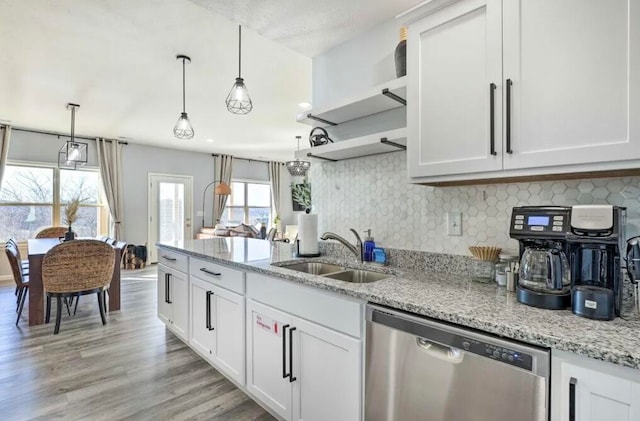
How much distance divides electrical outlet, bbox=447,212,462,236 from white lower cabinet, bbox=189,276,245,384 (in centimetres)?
128

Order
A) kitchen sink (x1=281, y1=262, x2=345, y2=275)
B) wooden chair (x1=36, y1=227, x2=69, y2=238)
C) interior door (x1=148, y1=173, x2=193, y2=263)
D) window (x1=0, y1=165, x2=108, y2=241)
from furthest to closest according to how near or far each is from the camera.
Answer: interior door (x1=148, y1=173, x2=193, y2=263)
window (x1=0, y1=165, x2=108, y2=241)
wooden chair (x1=36, y1=227, x2=69, y2=238)
kitchen sink (x1=281, y1=262, x2=345, y2=275)

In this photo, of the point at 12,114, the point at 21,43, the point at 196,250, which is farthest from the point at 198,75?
the point at 12,114

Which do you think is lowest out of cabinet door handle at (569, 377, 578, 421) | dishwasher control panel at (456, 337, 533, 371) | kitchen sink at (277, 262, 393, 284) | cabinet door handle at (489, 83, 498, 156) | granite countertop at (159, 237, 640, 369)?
cabinet door handle at (569, 377, 578, 421)

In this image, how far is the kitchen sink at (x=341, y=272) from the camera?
1.89 meters

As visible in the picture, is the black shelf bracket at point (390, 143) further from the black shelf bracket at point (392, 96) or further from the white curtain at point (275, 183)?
the white curtain at point (275, 183)

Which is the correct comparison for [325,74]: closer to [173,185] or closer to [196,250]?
[196,250]

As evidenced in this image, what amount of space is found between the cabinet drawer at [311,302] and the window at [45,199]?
5.54 m

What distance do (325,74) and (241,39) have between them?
0.78 meters

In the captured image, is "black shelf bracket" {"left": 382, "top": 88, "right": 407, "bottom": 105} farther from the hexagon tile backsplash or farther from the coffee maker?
the coffee maker

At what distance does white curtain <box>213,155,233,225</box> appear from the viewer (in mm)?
7973

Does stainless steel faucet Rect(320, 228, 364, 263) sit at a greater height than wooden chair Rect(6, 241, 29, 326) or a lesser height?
greater

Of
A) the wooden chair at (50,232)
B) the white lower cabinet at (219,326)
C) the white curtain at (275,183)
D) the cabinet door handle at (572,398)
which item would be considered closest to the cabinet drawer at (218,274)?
the white lower cabinet at (219,326)

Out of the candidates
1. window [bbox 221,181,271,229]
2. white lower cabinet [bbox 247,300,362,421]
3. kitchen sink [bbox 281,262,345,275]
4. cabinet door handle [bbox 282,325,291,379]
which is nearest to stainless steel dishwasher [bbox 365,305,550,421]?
white lower cabinet [bbox 247,300,362,421]

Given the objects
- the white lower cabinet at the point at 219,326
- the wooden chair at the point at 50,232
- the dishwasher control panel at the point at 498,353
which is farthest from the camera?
the wooden chair at the point at 50,232
